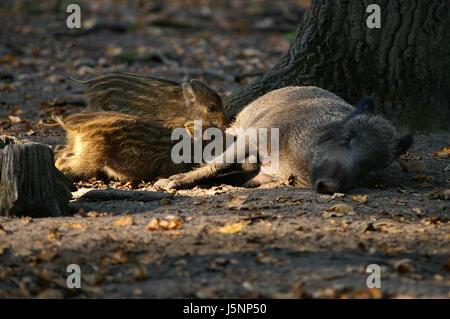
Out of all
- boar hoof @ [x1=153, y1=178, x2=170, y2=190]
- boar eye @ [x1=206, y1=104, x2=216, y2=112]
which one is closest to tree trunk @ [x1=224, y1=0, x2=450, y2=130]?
boar eye @ [x1=206, y1=104, x2=216, y2=112]

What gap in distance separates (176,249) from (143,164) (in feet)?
7.52

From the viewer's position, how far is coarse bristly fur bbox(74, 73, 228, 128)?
21.8ft

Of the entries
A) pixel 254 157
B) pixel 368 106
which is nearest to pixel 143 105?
pixel 254 157

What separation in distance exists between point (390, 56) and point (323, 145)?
203 centimetres

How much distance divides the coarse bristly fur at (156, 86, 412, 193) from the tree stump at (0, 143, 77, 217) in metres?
1.40

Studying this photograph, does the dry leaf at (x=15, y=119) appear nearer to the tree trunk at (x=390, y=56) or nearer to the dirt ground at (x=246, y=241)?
the dirt ground at (x=246, y=241)

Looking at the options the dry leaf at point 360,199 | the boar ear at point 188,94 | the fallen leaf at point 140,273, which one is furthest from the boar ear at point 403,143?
the fallen leaf at point 140,273

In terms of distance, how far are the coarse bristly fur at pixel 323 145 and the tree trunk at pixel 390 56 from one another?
2.64 ft

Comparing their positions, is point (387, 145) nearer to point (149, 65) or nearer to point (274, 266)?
point (274, 266)

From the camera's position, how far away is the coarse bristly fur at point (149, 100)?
6633 millimetres

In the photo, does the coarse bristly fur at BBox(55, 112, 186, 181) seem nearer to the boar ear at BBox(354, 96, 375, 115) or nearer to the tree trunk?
the boar ear at BBox(354, 96, 375, 115)

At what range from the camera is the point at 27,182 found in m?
4.17

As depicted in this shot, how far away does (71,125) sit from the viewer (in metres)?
5.80

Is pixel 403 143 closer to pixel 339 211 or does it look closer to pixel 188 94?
pixel 339 211
